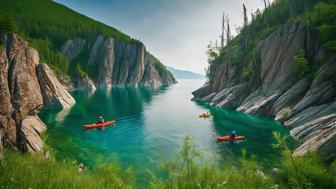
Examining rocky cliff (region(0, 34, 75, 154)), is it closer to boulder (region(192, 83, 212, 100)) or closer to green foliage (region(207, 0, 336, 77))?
green foliage (region(207, 0, 336, 77))

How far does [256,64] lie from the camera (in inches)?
2667

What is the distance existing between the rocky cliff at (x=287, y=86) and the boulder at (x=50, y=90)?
1698 inches

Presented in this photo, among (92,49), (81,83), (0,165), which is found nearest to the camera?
Result: (0,165)

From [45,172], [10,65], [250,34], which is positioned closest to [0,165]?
[45,172]

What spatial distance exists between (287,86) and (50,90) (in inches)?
2179

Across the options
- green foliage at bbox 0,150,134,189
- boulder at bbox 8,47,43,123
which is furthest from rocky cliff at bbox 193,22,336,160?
boulder at bbox 8,47,43,123

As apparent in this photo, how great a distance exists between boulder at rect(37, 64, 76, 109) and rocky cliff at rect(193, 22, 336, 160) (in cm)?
4313

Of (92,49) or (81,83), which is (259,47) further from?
(92,49)

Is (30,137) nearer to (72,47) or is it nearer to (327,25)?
(327,25)

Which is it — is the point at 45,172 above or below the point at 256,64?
below

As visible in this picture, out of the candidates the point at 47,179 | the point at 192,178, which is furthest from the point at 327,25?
the point at 47,179

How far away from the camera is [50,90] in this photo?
63812 mm

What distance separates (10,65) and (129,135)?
66.6 feet

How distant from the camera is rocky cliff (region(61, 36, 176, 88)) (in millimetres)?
179875
